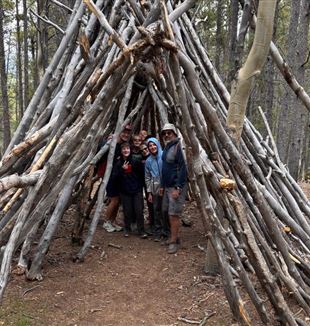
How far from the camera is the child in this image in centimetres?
620

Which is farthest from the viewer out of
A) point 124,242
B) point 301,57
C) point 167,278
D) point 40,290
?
point 301,57

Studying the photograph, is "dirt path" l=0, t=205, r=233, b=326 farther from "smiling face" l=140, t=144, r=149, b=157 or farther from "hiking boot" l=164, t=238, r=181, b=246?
"smiling face" l=140, t=144, r=149, b=157

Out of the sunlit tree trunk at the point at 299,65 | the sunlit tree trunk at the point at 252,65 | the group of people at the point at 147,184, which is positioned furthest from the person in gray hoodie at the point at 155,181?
the sunlit tree trunk at the point at 299,65

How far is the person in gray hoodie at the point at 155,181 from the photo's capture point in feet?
19.8

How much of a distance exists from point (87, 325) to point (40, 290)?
84 centimetres

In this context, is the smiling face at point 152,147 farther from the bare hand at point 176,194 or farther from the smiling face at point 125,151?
the bare hand at point 176,194

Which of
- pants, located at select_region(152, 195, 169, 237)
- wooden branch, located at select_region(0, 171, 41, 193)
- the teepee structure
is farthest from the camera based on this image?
pants, located at select_region(152, 195, 169, 237)

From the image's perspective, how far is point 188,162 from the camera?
4277mm

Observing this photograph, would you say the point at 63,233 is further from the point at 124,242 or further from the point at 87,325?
the point at 87,325

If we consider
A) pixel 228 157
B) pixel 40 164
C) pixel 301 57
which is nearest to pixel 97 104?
pixel 40 164

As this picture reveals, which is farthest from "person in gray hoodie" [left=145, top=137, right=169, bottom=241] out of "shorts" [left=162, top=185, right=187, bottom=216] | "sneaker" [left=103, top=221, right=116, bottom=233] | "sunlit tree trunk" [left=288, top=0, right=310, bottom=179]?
"sunlit tree trunk" [left=288, top=0, right=310, bottom=179]

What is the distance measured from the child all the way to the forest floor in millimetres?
511

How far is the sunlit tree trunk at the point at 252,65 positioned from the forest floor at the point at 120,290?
1738 mm

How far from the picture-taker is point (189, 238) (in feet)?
20.4
